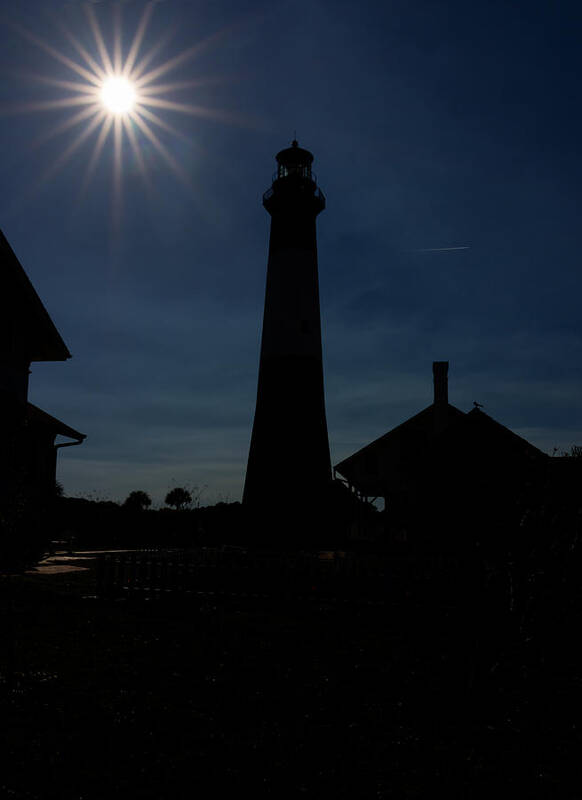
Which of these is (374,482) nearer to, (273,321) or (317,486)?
(317,486)

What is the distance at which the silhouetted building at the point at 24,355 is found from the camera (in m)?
15.9

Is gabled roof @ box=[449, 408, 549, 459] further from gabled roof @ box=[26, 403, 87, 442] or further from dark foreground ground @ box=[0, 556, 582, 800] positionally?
gabled roof @ box=[26, 403, 87, 442]

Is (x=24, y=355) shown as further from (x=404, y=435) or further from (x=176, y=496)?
(x=176, y=496)

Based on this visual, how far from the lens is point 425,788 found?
5066 mm

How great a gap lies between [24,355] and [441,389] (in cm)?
1802

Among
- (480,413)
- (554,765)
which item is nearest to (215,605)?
(480,413)

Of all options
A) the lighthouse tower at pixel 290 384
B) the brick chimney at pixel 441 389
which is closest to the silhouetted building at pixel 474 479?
the brick chimney at pixel 441 389

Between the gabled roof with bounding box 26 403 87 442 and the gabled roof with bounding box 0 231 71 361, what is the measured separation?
1947 millimetres

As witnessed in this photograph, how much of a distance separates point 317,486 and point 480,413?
55.1 feet

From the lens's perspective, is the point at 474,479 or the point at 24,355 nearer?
the point at 474,479

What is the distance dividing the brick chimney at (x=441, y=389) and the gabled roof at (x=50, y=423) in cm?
1554

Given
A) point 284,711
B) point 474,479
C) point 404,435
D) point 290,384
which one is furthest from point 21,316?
point 404,435

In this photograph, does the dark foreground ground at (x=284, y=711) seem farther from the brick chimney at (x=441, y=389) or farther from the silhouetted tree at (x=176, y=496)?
the silhouetted tree at (x=176, y=496)

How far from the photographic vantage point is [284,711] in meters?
6.93
